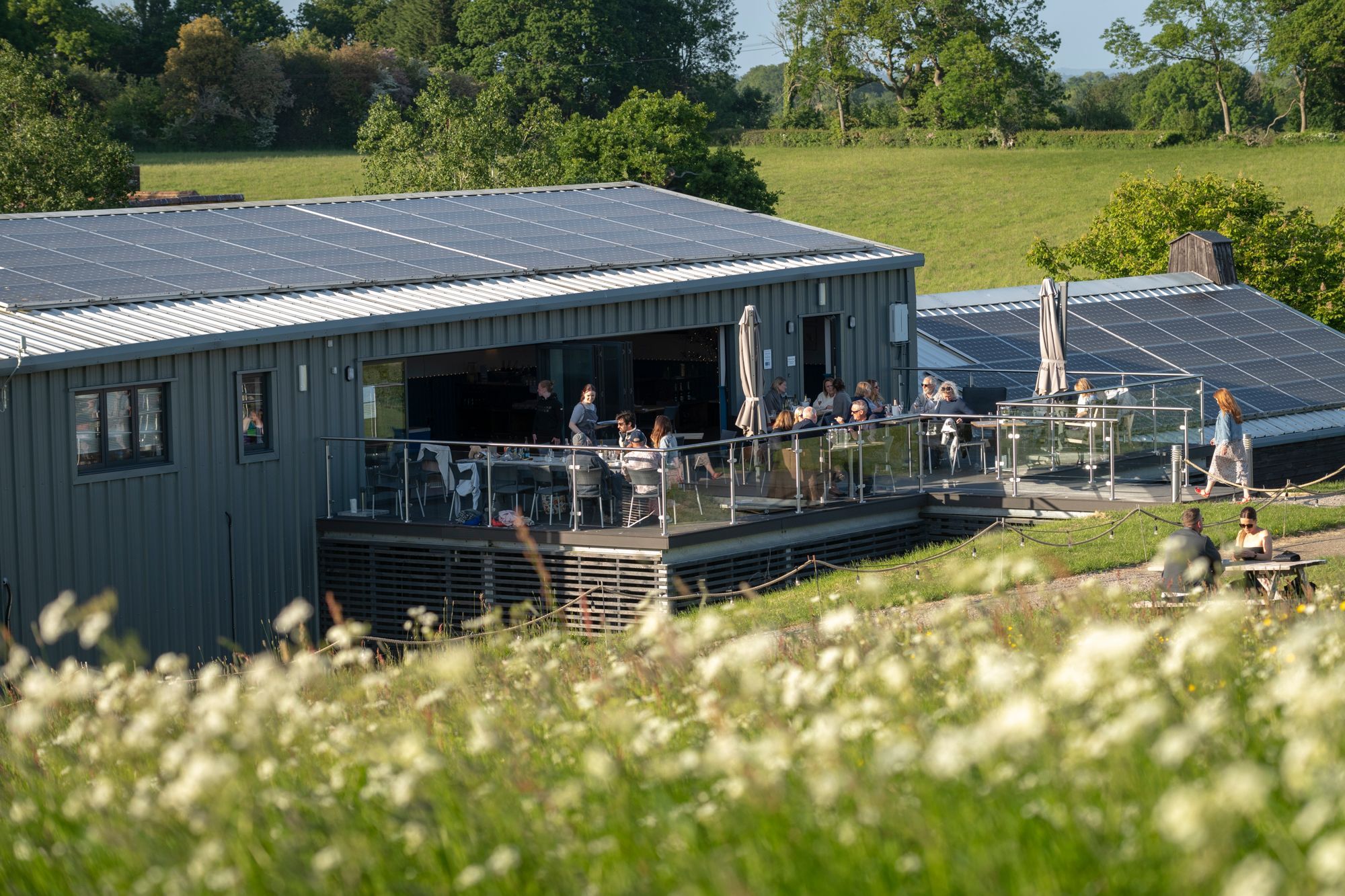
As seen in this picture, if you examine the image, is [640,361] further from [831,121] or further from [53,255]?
[831,121]

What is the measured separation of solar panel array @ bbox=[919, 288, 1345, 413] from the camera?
2995cm

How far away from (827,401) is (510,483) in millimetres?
5592

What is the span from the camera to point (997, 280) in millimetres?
61062

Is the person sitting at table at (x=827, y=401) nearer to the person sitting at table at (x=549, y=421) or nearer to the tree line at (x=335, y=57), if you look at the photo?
the person sitting at table at (x=549, y=421)

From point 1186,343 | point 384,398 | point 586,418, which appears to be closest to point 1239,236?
point 1186,343

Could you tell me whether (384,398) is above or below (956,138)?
below

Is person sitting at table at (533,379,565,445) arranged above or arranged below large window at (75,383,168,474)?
below

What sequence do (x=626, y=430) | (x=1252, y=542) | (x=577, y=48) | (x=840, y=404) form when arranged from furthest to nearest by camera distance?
(x=577, y=48) → (x=840, y=404) → (x=626, y=430) → (x=1252, y=542)

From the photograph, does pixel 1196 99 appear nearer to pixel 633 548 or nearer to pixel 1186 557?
pixel 633 548

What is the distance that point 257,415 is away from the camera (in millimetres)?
19906

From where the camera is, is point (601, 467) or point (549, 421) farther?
point (549, 421)

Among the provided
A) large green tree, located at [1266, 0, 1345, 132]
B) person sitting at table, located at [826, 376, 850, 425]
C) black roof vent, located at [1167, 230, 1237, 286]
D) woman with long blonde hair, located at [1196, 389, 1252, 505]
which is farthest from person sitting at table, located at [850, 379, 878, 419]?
large green tree, located at [1266, 0, 1345, 132]

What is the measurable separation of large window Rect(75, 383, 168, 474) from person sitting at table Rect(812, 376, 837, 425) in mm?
8403

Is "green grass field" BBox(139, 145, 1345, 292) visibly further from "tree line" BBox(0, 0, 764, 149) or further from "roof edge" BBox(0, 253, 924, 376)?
"roof edge" BBox(0, 253, 924, 376)
